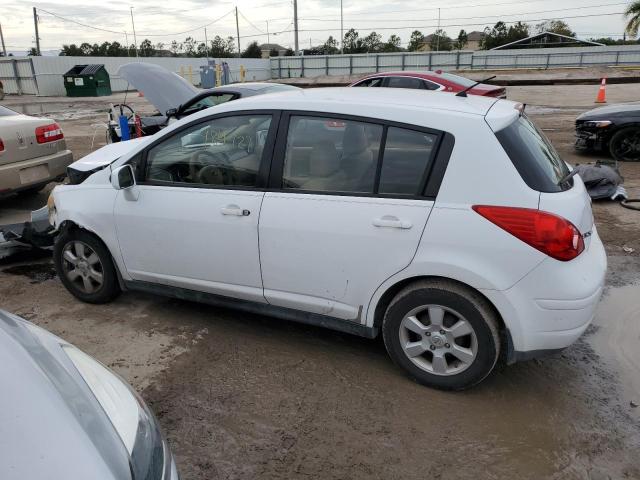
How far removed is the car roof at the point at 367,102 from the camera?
3.04 metres

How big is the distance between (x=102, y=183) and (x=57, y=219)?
60 cm

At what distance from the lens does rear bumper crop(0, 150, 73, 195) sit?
6.21 meters

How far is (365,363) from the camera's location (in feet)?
11.2

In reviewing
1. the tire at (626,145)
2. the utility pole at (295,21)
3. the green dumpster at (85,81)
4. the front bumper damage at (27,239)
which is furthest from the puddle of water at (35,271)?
the utility pole at (295,21)

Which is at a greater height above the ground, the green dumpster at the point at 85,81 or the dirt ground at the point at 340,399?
the green dumpster at the point at 85,81

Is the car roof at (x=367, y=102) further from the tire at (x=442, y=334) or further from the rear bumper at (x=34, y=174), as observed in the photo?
the rear bumper at (x=34, y=174)

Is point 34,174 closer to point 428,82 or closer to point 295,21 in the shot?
point 428,82

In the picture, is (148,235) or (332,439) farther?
(148,235)

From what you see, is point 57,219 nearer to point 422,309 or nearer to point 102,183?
point 102,183

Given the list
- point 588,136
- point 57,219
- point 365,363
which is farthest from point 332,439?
point 588,136

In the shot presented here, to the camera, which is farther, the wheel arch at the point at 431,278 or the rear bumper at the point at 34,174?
the rear bumper at the point at 34,174

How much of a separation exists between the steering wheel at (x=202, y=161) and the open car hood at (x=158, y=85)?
18.1ft

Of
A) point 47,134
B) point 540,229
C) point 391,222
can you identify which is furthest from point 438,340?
point 47,134

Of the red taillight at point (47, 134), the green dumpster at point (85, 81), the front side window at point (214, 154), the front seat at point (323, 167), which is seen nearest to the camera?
the front seat at point (323, 167)
